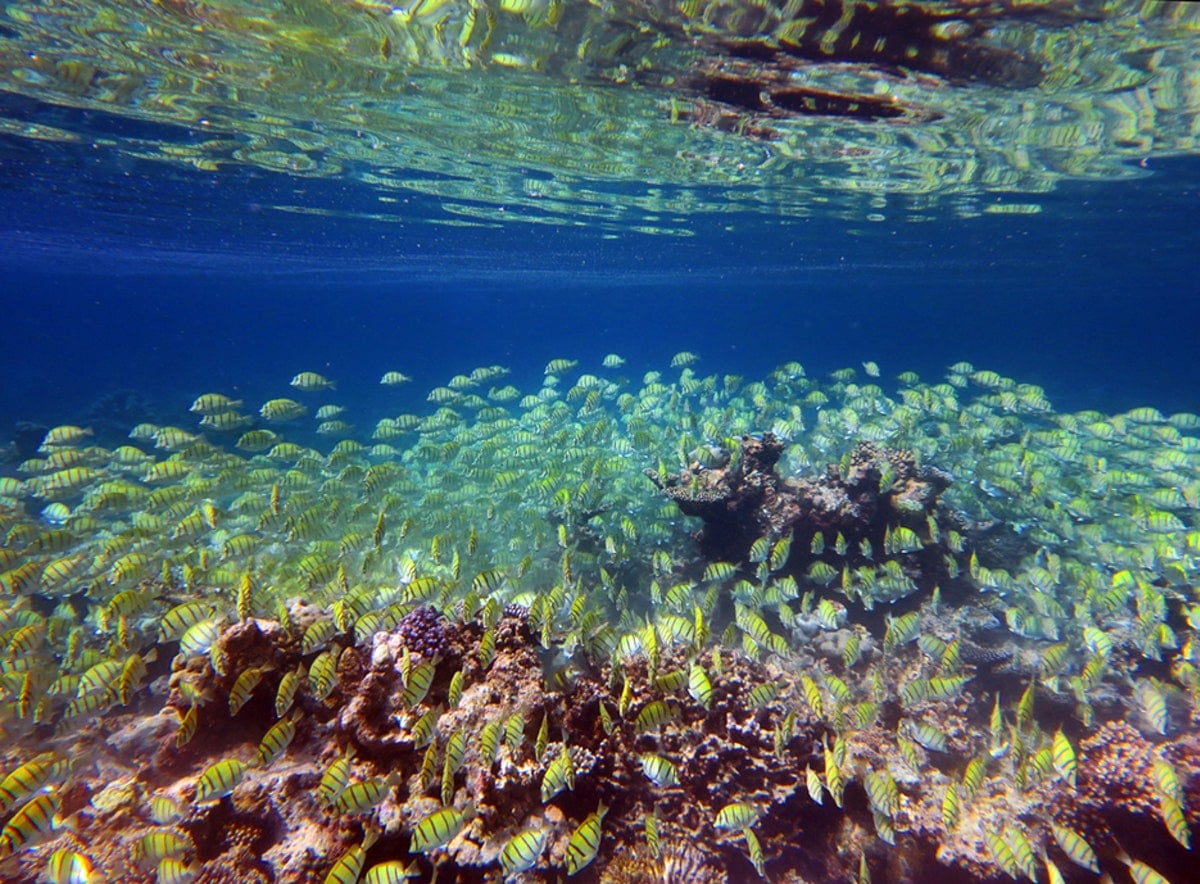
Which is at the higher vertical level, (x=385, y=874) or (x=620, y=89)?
(x=620, y=89)

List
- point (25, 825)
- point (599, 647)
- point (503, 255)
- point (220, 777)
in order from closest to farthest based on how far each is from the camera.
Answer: point (25, 825) → point (220, 777) → point (599, 647) → point (503, 255)

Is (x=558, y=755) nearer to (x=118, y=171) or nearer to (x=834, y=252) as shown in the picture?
(x=118, y=171)

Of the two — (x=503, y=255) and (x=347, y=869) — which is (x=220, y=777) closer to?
(x=347, y=869)

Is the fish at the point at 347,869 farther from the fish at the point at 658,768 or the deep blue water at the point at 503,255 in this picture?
the deep blue water at the point at 503,255

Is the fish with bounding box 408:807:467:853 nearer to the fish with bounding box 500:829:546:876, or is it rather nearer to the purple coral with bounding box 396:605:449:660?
the fish with bounding box 500:829:546:876

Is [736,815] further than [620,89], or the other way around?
[620,89]

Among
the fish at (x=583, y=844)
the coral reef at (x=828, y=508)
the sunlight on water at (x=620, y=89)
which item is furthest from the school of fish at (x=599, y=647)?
the sunlight on water at (x=620, y=89)

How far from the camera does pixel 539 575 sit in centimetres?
967

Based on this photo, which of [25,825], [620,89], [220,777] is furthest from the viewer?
[620,89]

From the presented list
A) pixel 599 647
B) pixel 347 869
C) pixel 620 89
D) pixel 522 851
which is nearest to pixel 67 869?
pixel 347 869

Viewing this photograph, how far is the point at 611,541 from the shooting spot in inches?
338

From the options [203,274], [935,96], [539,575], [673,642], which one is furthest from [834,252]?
[203,274]

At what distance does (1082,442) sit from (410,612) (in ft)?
50.7

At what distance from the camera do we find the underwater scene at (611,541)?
435 cm
